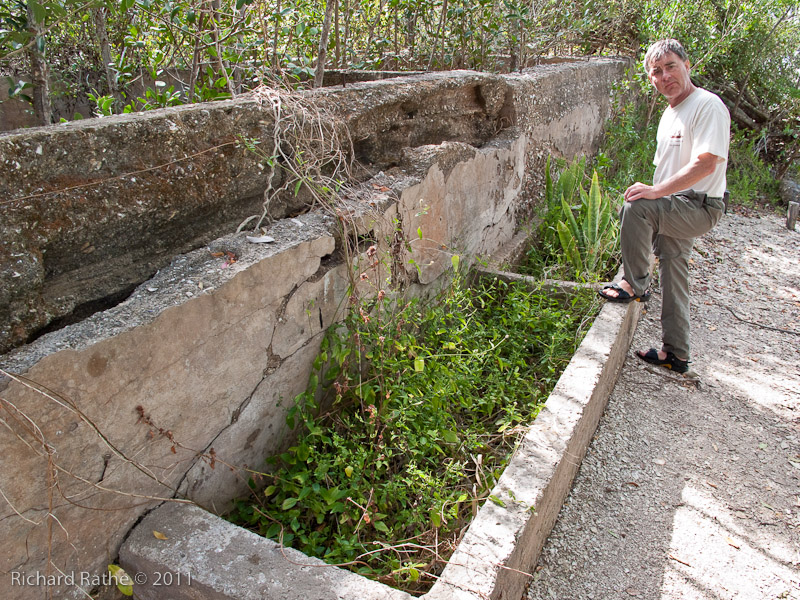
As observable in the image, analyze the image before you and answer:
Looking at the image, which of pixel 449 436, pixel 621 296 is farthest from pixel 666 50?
pixel 449 436

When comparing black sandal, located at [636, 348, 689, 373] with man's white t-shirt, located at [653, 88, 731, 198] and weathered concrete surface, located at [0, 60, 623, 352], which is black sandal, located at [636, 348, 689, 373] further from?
weathered concrete surface, located at [0, 60, 623, 352]

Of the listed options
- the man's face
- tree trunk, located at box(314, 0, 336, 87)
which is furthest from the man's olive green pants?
tree trunk, located at box(314, 0, 336, 87)

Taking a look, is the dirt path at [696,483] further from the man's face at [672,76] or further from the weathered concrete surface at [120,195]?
the weathered concrete surface at [120,195]

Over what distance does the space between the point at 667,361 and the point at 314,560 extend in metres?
2.39

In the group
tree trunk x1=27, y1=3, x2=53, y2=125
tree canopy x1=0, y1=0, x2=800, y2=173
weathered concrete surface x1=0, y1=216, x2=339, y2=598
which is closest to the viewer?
weathered concrete surface x1=0, y1=216, x2=339, y2=598

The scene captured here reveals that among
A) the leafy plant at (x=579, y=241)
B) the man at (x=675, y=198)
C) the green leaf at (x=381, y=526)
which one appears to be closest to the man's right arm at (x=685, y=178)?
the man at (x=675, y=198)

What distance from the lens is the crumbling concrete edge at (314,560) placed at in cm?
151

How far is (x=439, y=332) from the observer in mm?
2773

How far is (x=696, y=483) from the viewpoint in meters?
2.46

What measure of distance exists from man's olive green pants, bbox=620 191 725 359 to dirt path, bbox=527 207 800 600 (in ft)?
0.99

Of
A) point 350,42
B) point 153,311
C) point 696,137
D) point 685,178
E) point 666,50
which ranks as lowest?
point 153,311

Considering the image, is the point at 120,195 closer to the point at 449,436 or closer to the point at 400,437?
the point at 400,437

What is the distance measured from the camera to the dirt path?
80.5 inches

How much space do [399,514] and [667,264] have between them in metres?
2.08
